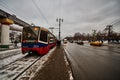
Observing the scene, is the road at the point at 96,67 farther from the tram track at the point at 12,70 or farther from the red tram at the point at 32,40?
the red tram at the point at 32,40

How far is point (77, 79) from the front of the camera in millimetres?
4031

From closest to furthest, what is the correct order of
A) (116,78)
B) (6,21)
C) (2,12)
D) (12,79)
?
(12,79) → (116,78) → (2,12) → (6,21)

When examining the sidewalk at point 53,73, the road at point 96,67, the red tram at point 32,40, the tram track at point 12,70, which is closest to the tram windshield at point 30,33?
the red tram at point 32,40

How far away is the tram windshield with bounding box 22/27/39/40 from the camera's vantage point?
10.0m

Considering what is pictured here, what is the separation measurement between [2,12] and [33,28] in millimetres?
9758

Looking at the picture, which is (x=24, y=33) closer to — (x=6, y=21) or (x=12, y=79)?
(x=12, y=79)

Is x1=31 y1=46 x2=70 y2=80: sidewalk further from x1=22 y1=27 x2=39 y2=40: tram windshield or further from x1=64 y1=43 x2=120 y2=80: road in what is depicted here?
x1=22 y1=27 x2=39 y2=40: tram windshield

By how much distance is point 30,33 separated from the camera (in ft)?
33.1

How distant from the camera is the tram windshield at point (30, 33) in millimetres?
10000

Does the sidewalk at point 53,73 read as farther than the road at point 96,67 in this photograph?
No

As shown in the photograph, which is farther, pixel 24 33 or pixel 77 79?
pixel 24 33

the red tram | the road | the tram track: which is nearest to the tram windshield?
the red tram

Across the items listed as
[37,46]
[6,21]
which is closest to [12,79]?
[37,46]

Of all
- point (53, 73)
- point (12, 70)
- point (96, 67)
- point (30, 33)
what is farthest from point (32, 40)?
point (96, 67)
